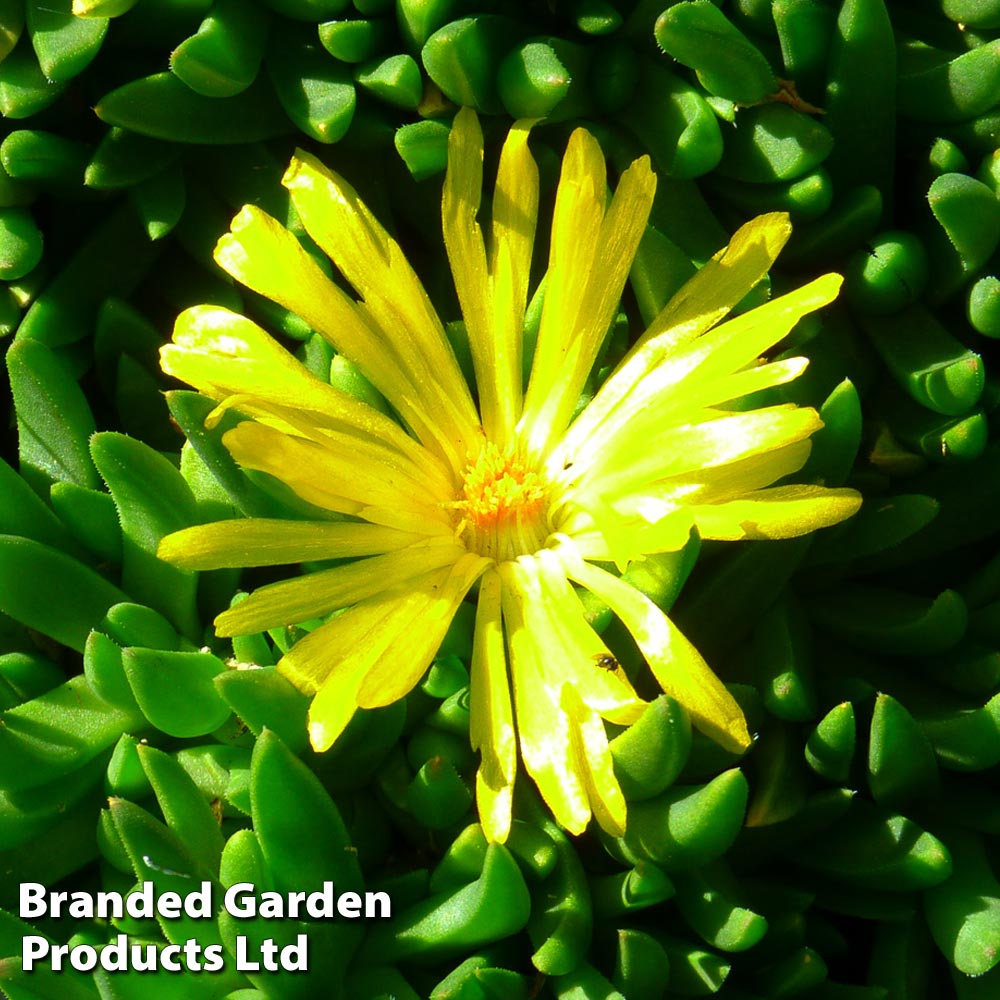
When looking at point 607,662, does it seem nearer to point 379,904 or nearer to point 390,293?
point 379,904

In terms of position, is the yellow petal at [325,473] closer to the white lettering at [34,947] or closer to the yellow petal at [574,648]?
the yellow petal at [574,648]

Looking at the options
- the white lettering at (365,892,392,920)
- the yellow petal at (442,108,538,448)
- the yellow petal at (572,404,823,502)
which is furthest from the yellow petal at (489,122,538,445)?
the white lettering at (365,892,392,920)

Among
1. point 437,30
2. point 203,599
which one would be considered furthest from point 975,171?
point 203,599

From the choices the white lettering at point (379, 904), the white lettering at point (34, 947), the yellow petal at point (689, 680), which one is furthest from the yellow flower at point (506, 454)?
the white lettering at point (34, 947)

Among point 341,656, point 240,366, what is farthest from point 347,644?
point 240,366

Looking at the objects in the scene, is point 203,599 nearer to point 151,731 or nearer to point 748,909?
point 151,731

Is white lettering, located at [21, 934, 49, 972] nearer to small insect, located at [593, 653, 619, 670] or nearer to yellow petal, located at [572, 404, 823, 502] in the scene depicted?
small insect, located at [593, 653, 619, 670]
